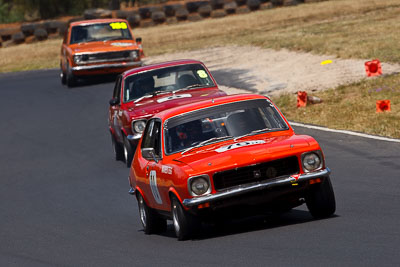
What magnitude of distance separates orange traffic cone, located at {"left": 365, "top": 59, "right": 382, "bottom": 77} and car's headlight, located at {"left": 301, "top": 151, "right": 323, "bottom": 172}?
12816 mm

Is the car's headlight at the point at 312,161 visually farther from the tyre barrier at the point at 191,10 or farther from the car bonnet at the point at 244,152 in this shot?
the tyre barrier at the point at 191,10

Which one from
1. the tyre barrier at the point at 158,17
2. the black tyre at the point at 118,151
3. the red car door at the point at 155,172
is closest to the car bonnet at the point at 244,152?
the red car door at the point at 155,172

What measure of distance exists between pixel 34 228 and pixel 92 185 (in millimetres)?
2912

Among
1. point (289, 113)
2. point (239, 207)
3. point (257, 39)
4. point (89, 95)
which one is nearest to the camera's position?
point (239, 207)

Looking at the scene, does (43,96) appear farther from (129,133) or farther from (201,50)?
(129,133)

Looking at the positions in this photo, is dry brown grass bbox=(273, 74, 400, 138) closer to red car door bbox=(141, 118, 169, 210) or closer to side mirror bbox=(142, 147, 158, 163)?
red car door bbox=(141, 118, 169, 210)

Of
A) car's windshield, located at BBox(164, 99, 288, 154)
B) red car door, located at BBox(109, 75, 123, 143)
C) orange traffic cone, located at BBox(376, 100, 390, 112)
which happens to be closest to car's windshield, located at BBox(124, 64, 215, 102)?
red car door, located at BBox(109, 75, 123, 143)

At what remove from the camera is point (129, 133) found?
49.2ft

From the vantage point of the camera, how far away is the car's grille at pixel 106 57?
1039 inches

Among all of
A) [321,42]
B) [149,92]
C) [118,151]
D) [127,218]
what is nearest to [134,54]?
[321,42]

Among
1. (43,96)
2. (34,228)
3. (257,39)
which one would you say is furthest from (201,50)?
(34,228)

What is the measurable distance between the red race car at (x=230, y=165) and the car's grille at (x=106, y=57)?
16809 millimetres

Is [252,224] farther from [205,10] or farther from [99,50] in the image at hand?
[205,10]

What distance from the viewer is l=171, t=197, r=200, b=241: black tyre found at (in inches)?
340
